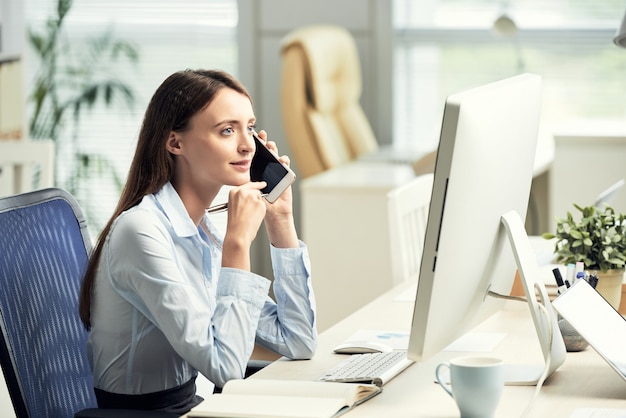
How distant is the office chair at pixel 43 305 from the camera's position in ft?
5.49

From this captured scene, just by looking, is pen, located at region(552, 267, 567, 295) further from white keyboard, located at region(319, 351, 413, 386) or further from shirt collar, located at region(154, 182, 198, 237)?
shirt collar, located at region(154, 182, 198, 237)

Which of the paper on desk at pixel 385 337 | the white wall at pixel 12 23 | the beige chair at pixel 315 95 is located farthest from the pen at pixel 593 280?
the white wall at pixel 12 23

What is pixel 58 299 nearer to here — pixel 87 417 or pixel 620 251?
pixel 87 417

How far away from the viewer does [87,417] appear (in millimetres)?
1503

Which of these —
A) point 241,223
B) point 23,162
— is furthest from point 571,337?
point 23,162

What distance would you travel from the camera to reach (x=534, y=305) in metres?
1.46

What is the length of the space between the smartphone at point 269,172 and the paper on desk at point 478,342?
0.40m

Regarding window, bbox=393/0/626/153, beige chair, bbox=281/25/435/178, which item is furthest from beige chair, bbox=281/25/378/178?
window, bbox=393/0/626/153

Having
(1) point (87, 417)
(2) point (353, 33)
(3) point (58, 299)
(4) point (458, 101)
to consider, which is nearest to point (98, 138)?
(2) point (353, 33)

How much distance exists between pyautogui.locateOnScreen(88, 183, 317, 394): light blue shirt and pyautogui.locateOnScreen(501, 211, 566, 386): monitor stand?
0.40 m

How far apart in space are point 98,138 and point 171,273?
3.89m

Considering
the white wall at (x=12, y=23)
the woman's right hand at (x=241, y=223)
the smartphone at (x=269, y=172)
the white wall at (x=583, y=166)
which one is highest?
the white wall at (x=12, y=23)

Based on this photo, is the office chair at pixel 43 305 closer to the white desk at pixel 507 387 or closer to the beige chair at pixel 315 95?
the white desk at pixel 507 387

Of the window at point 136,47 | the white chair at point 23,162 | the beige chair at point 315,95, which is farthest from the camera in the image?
the window at point 136,47
